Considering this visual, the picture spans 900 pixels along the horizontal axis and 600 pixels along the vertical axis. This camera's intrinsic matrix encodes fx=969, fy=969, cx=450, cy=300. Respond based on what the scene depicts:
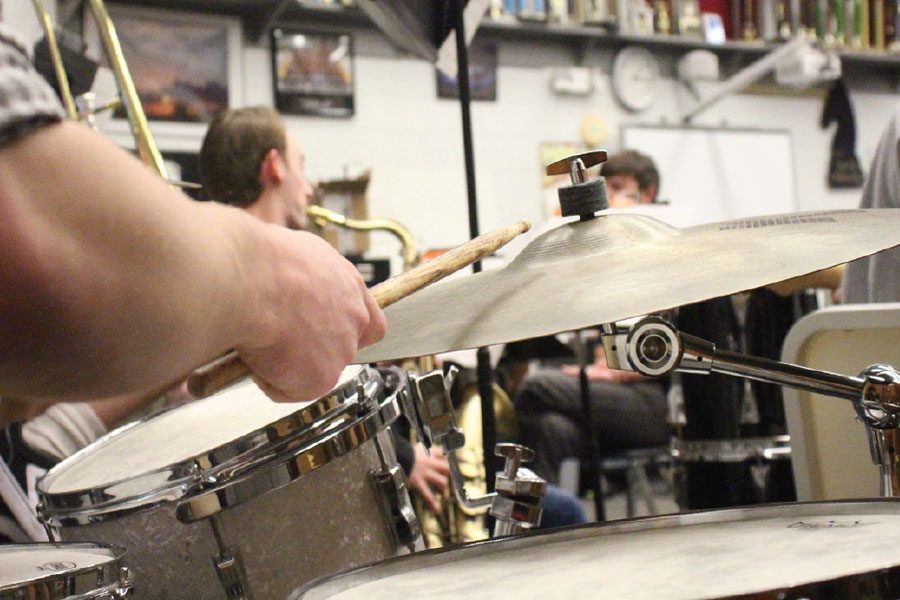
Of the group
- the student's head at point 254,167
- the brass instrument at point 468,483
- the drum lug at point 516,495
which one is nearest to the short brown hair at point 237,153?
the student's head at point 254,167

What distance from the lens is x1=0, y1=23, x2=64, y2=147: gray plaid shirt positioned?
448 millimetres

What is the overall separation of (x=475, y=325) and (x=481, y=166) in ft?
14.4

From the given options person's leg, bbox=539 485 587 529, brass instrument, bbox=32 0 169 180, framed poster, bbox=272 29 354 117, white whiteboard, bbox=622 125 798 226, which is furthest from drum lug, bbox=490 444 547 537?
white whiteboard, bbox=622 125 798 226

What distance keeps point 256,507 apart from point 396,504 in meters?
0.17

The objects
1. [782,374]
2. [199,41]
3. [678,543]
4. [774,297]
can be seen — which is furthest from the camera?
[199,41]

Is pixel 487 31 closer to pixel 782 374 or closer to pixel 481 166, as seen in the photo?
pixel 481 166

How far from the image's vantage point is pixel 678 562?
0.68 metres

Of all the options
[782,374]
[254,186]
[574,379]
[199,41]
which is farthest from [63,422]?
[199,41]

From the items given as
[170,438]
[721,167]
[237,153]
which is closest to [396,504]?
[170,438]

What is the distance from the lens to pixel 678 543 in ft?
2.48

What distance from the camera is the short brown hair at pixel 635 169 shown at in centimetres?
415

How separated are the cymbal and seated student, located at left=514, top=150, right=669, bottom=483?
2.56 meters

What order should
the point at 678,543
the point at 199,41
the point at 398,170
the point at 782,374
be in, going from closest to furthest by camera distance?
the point at 678,543 → the point at 782,374 → the point at 199,41 → the point at 398,170

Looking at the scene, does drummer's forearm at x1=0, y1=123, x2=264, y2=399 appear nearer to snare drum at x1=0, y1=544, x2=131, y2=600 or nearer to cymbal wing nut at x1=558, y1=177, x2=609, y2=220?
snare drum at x1=0, y1=544, x2=131, y2=600
